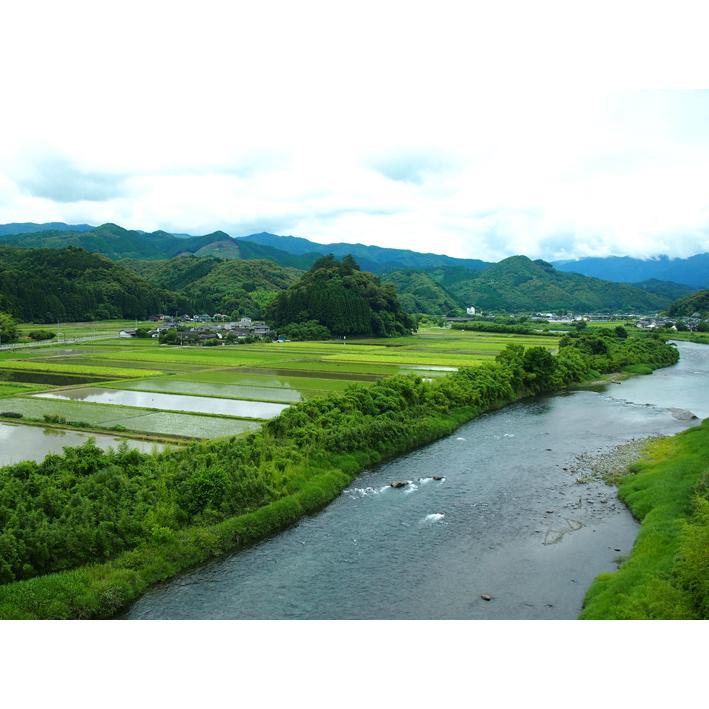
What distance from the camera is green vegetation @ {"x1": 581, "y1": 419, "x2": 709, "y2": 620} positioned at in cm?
895

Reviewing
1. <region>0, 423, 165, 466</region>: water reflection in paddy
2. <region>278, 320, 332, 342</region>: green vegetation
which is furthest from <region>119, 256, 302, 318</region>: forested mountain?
<region>0, 423, 165, 466</region>: water reflection in paddy

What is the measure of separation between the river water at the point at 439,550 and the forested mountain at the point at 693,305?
79497 mm

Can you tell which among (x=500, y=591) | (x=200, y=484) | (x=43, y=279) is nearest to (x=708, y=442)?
(x=500, y=591)

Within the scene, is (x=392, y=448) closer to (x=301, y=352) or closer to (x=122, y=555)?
(x=122, y=555)

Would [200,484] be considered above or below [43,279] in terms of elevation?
below

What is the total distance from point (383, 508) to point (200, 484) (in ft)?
14.3

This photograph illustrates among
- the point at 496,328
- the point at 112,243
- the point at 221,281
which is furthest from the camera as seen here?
the point at 112,243

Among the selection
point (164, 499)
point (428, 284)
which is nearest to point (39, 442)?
point (164, 499)

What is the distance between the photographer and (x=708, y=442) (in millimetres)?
17922

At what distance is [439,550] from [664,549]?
4146 millimetres

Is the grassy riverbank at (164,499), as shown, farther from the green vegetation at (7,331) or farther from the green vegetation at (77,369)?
the green vegetation at (7,331)

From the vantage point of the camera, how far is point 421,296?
126 metres

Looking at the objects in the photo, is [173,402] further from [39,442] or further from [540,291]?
[540,291]

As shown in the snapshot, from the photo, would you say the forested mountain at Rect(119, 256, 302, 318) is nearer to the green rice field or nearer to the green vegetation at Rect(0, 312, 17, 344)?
the green vegetation at Rect(0, 312, 17, 344)
